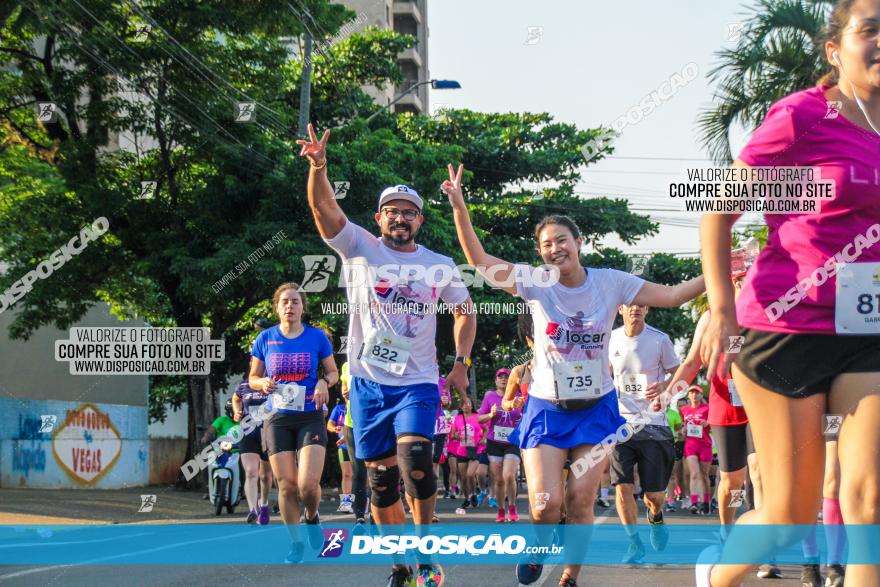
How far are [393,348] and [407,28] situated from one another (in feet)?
229

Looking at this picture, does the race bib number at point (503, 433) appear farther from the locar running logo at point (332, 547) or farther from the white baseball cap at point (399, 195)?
the white baseball cap at point (399, 195)

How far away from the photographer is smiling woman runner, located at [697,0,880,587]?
4.02 meters

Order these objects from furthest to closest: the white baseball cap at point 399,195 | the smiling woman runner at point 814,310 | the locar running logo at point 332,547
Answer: the locar running logo at point 332,547
the white baseball cap at point 399,195
the smiling woman runner at point 814,310

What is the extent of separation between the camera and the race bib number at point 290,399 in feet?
31.5

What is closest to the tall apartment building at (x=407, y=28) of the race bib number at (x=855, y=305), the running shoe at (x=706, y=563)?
the running shoe at (x=706, y=563)

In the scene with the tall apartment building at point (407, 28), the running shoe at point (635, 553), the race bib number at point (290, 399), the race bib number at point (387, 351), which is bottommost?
the running shoe at point (635, 553)

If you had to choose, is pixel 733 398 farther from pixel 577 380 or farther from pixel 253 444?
pixel 253 444

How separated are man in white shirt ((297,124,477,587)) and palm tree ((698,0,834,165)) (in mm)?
14498

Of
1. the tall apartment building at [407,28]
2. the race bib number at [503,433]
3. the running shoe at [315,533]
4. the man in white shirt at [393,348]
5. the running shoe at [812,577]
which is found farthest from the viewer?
the tall apartment building at [407,28]

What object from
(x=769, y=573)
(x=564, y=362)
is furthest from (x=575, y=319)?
(x=769, y=573)

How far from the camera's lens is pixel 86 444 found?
77.3 feet

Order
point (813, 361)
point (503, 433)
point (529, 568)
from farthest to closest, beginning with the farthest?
point (503, 433) → point (529, 568) → point (813, 361)

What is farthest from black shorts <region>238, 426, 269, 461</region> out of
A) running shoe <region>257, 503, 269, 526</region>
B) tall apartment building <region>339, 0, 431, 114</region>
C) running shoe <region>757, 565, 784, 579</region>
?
tall apartment building <region>339, 0, 431, 114</region>

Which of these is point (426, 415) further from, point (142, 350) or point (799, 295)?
point (142, 350)
